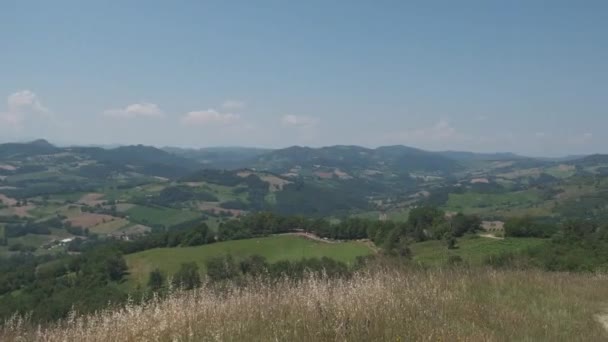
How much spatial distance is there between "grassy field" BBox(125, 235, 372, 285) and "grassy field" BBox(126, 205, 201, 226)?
83332mm

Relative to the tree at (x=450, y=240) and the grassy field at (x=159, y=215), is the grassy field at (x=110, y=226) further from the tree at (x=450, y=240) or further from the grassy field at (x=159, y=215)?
the tree at (x=450, y=240)

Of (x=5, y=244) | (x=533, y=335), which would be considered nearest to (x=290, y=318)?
(x=533, y=335)

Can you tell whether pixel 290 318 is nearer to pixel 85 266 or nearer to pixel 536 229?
pixel 536 229

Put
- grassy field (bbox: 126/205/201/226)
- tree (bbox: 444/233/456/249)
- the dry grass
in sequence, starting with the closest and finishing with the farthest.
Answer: the dry grass, tree (bbox: 444/233/456/249), grassy field (bbox: 126/205/201/226)

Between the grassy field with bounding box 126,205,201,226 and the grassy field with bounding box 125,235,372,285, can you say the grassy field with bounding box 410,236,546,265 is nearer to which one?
the grassy field with bounding box 125,235,372,285

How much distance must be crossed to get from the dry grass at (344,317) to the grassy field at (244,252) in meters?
65.6

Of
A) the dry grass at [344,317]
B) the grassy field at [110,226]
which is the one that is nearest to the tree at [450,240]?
the dry grass at [344,317]

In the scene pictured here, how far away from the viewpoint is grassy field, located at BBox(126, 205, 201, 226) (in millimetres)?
174400

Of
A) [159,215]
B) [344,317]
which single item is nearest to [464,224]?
[344,317]

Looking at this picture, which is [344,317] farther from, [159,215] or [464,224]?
[159,215]

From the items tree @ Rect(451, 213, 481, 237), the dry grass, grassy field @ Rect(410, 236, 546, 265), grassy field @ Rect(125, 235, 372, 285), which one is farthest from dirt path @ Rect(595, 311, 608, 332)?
tree @ Rect(451, 213, 481, 237)

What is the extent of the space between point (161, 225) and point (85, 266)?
270 feet

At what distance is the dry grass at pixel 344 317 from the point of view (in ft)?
16.6

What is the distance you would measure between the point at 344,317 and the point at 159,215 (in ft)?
611
